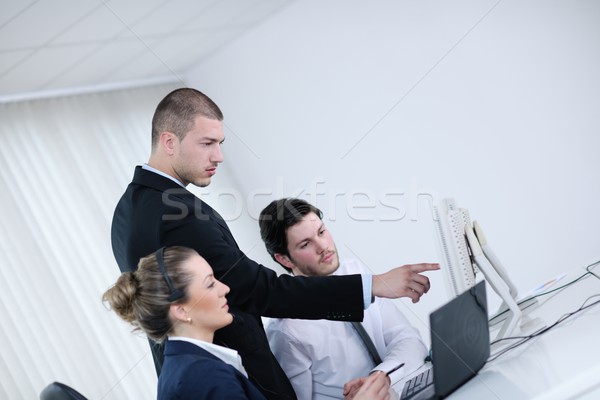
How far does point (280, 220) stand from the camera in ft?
8.07

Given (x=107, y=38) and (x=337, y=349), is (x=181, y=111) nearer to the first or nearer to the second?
(x=337, y=349)

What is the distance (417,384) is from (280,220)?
3.19ft

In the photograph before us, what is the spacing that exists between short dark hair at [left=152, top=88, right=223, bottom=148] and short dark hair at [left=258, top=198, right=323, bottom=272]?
21.1 inches

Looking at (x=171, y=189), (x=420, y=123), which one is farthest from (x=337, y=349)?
(x=420, y=123)

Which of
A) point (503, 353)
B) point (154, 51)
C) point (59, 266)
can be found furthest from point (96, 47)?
point (503, 353)

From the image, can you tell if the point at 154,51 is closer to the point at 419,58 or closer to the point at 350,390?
the point at 419,58

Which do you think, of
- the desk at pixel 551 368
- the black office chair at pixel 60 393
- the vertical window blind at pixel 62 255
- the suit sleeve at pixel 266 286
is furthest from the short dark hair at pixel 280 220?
the vertical window blind at pixel 62 255

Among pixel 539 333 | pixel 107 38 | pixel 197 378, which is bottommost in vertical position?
pixel 539 333

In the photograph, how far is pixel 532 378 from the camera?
139cm

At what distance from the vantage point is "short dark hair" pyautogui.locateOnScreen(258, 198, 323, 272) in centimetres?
245

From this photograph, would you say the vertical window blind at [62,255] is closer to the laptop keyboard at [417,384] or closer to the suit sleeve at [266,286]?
the suit sleeve at [266,286]

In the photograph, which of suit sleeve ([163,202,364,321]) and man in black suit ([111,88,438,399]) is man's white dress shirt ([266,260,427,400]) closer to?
man in black suit ([111,88,438,399])

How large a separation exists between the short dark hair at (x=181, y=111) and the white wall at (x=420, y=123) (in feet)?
5.51

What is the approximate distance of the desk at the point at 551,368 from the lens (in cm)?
128
